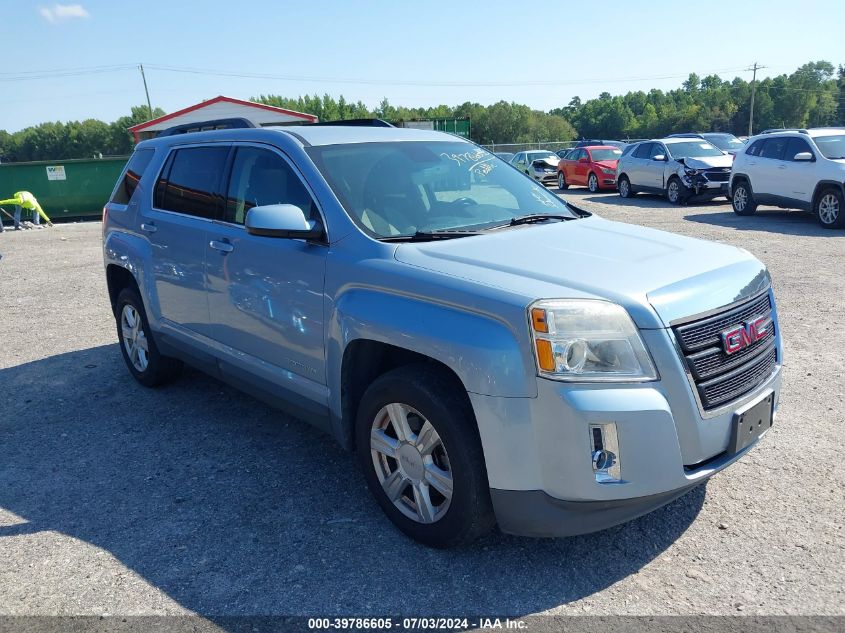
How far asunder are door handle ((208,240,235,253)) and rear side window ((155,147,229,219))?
0.75 ft

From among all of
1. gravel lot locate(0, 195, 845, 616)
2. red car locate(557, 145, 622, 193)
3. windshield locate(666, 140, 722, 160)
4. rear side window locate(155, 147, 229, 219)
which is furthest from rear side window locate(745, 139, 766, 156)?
rear side window locate(155, 147, 229, 219)

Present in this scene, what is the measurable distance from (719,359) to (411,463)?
144cm

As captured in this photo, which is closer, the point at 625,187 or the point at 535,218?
the point at 535,218

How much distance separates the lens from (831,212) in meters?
12.4

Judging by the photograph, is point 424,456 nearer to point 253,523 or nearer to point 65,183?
point 253,523

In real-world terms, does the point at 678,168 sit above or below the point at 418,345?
below

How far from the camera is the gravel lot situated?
2.86 m

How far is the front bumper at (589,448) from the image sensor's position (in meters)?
2.57

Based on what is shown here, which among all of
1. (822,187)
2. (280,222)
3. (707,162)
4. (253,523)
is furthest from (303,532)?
(707,162)

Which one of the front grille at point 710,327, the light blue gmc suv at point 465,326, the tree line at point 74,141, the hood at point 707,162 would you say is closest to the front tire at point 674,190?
the hood at point 707,162

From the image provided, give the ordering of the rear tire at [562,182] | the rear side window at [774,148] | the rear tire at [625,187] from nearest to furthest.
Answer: the rear side window at [774,148], the rear tire at [625,187], the rear tire at [562,182]

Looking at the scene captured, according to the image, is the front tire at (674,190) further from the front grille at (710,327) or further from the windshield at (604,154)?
the front grille at (710,327)

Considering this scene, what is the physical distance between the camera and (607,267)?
299 cm

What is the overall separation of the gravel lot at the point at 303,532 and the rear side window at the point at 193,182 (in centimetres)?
153
